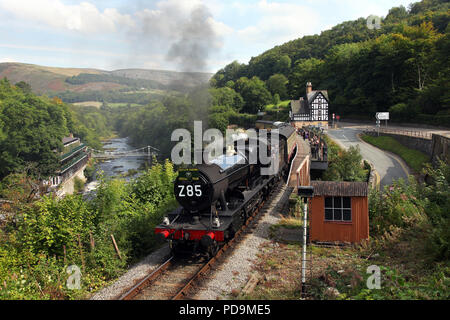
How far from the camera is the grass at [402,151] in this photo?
26.4 meters

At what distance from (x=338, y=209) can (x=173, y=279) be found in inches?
234

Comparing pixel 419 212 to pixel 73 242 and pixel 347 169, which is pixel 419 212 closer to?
pixel 73 242

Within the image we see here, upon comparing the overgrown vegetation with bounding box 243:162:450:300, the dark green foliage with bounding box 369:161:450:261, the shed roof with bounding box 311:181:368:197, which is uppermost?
the shed roof with bounding box 311:181:368:197

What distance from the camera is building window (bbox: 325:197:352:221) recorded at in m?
11.0

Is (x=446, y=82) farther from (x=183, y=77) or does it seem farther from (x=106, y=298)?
(x=106, y=298)

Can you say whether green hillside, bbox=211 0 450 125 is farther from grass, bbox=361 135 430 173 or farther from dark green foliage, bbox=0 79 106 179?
dark green foliage, bbox=0 79 106 179

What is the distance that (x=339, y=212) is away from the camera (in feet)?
36.3

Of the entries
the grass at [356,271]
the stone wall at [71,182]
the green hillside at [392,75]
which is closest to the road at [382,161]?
the green hillside at [392,75]

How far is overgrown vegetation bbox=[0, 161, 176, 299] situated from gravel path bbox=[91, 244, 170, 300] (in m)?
0.46

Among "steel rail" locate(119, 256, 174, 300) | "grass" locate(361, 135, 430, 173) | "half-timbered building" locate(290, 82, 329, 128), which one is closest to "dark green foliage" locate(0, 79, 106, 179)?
"steel rail" locate(119, 256, 174, 300)

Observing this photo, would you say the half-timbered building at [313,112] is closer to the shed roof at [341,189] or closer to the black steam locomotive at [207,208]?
the shed roof at [341,189]

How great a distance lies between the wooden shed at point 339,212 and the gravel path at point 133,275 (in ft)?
16.8

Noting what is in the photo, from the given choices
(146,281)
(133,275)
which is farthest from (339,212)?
(133,275)
